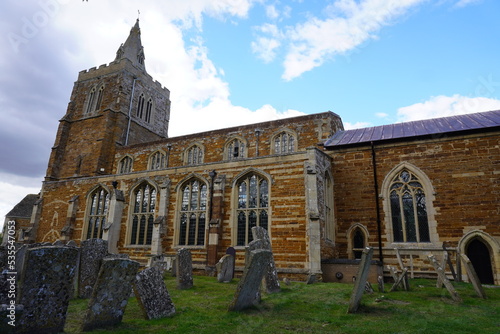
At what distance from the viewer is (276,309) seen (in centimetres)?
655

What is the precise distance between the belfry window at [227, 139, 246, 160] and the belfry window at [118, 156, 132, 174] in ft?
32.1

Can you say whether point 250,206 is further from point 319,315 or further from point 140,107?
point 140,107

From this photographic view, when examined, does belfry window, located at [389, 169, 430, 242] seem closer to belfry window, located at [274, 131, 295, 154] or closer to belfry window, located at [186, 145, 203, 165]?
belfry window, located at [274, 131, 295, 154]

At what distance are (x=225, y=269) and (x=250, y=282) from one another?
5.38 meters

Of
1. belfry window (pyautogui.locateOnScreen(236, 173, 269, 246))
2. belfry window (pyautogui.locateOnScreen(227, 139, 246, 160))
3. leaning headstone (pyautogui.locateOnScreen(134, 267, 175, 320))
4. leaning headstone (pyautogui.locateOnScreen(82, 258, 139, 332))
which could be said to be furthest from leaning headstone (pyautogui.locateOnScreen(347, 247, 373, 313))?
belfry window (pyautogui.locateOnScreen(227, 139, 246, 160))

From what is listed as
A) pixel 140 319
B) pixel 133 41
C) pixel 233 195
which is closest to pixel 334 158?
pixel 233 195

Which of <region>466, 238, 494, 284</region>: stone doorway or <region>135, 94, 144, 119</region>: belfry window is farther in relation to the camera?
<region>135, 94, 144, 119</region>: belfry window

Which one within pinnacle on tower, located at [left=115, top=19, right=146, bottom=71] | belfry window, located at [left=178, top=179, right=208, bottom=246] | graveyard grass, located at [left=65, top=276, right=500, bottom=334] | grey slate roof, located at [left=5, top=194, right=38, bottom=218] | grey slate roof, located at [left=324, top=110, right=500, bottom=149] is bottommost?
graveyard grass, located at [left=65, top=276, right=500, bottom=334]

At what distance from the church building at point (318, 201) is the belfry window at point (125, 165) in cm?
593

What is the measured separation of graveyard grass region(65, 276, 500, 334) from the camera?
5.02 meters

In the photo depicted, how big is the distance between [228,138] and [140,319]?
703 inches

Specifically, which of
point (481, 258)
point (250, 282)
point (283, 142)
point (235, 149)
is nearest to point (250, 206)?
point (283, 142)

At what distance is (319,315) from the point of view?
6.02m

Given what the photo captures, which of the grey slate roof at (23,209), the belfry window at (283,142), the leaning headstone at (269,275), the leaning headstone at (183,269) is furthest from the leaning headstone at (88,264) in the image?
the grey slate roof at (23,209)
